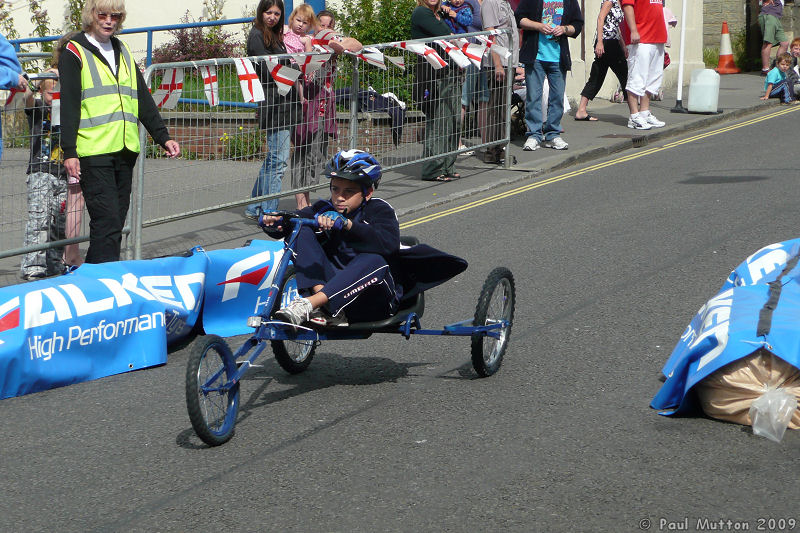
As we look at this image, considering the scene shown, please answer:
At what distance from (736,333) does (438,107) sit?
749 centimetres

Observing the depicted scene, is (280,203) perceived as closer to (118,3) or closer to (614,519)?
(118,3)

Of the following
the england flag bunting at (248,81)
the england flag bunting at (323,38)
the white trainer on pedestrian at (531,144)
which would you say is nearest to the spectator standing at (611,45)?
the white trainer on pedestrian at (531,144)

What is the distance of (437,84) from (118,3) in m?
5.25

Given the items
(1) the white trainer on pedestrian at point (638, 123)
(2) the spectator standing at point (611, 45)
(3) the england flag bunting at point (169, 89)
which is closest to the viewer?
(3) the england flag bunting at point (169, 89)

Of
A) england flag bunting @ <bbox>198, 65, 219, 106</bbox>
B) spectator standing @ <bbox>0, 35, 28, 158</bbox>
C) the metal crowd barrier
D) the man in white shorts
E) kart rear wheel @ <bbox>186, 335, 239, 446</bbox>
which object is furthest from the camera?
the man in white shorts

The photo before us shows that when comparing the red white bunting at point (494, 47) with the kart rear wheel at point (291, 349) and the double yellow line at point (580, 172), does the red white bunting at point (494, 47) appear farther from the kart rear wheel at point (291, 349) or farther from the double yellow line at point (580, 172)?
the kart rear wheel at point (291, 349)

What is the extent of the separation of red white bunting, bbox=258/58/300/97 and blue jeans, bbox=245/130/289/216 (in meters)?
0.40

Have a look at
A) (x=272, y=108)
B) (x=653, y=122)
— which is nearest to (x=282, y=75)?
(x=272, y=108)

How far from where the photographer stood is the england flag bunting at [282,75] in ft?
32.9

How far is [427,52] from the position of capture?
39.0 ft

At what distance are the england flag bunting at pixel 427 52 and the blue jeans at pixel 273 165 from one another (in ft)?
6.58

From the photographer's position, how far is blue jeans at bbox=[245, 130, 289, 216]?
10305mm

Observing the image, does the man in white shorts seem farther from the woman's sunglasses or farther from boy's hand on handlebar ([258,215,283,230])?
boy's hand on handlebar ([258,215,283,230])

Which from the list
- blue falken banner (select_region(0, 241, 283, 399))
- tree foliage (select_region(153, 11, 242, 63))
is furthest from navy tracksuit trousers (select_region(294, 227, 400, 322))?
tree foliage (select_region(153, 11, 242, 63))
